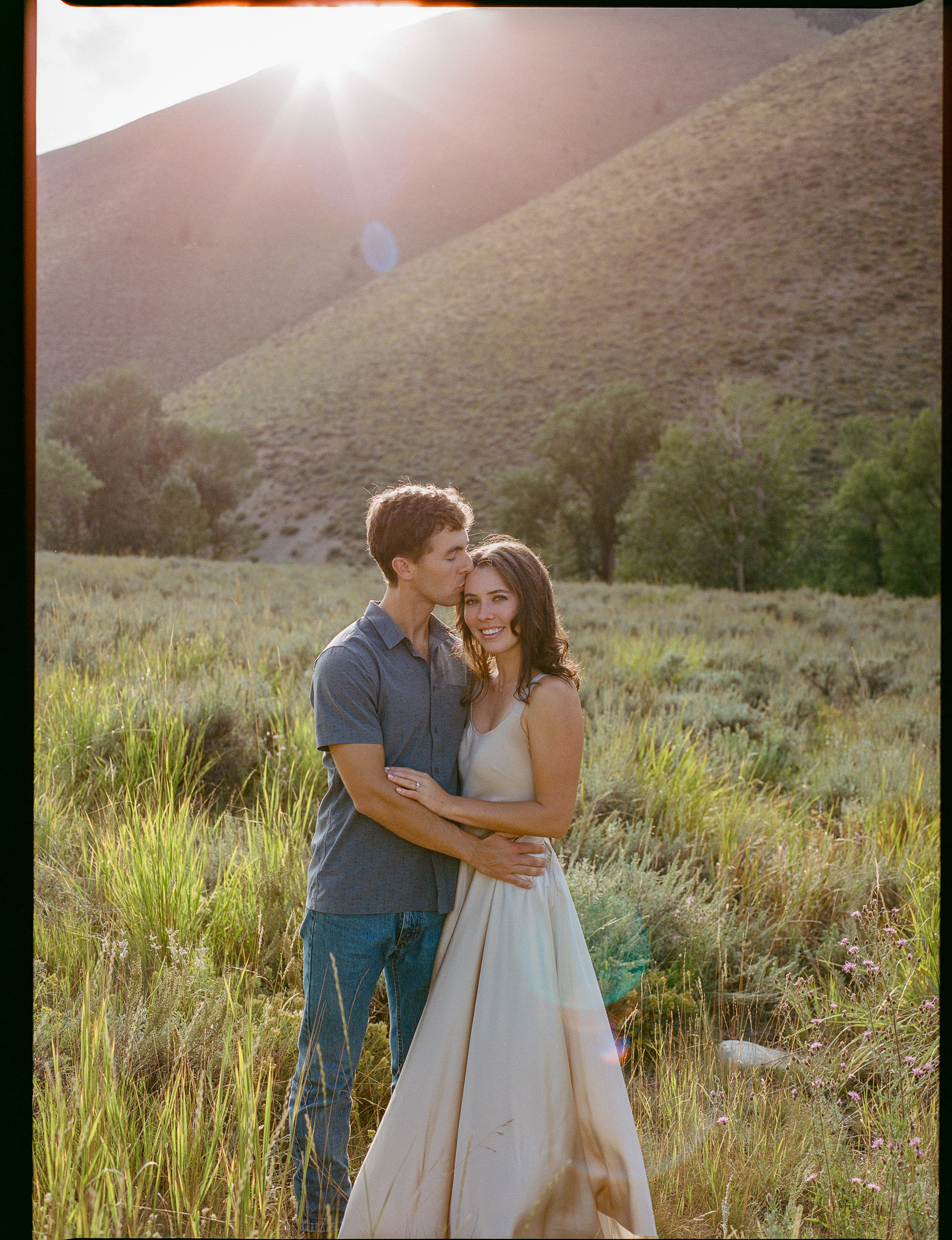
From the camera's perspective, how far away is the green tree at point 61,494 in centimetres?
2842

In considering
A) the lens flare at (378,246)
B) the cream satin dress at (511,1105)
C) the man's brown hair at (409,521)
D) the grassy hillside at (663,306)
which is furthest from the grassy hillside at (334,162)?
the cream satin dress at (511,1105)

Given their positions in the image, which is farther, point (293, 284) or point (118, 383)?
point (293, 284)

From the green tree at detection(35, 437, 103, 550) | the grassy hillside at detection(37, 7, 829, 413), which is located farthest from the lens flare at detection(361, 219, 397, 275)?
the green tree at detection(35, 437, 103, 550)

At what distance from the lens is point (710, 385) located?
42.6 meters

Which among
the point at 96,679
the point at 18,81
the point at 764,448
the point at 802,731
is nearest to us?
the point at 18,81

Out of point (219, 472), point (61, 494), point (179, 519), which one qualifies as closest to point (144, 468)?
point (179, 519)

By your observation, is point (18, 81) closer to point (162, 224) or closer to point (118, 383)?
point (118, 383)

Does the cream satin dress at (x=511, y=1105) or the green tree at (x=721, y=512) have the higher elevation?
the green tree at (x=721, y=512)

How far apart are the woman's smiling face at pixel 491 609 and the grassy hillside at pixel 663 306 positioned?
120 ft

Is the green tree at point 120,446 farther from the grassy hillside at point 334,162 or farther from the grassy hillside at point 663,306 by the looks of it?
the grassy hillside at point 334,162

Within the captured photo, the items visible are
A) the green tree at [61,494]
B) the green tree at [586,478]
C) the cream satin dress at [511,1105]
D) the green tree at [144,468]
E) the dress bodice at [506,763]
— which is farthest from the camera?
the green tree at [586,478]

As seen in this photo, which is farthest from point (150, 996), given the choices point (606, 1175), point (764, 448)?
point (764, 448)

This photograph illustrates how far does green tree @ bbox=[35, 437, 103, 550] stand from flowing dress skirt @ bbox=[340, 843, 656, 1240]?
95.8ft

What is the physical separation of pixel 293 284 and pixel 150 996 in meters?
85.8
